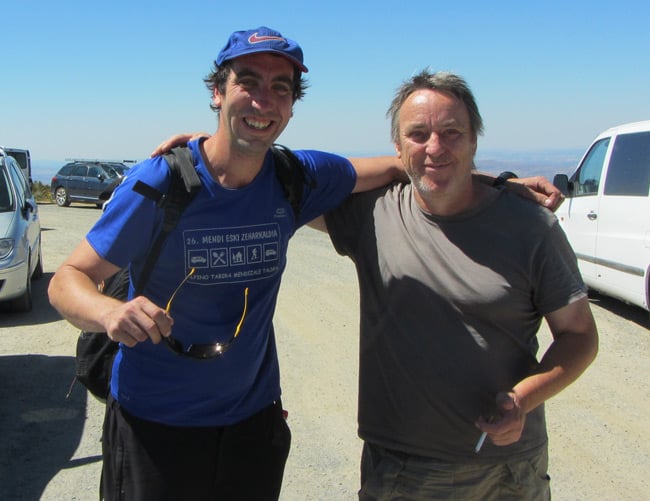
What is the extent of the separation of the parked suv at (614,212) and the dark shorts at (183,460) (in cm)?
552

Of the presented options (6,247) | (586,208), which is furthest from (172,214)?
(586,208)

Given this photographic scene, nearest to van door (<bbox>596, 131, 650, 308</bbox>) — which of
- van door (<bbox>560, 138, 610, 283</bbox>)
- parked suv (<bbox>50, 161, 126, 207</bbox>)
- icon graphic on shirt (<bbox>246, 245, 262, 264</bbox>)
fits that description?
van door (<bbox>560, 138, 610, 283</bbox>)

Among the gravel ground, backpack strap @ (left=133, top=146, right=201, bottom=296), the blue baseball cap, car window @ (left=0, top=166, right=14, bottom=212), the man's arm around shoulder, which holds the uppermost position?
the blue baseball cap

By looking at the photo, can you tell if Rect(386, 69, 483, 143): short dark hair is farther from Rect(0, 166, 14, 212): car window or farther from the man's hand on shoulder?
Rect(0, 166, 14, 212): car window

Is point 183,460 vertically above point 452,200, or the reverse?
point 452,200

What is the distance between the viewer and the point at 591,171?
27.1 ft

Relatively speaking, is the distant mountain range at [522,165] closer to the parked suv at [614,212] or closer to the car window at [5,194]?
the parked suv at [614,212]

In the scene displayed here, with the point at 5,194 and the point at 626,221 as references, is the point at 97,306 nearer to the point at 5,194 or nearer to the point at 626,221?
the point at 626,221

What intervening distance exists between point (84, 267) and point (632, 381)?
4.87m

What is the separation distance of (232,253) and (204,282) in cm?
14

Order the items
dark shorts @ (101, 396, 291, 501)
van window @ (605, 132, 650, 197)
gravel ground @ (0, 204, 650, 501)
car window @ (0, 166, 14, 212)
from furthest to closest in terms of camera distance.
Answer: car window @ (0, 166, 14, 212) → van window @ (605, 132, 650, 197) → gravel ground @ (0, 204, 650, 501) → dark shorts @ (101, 396, 291, 501)

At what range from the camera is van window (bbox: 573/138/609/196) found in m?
8.02

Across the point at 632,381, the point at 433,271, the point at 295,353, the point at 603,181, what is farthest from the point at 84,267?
the point at 603,181

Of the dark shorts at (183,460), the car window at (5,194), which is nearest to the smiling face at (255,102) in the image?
the dark shorts at (183,460)
